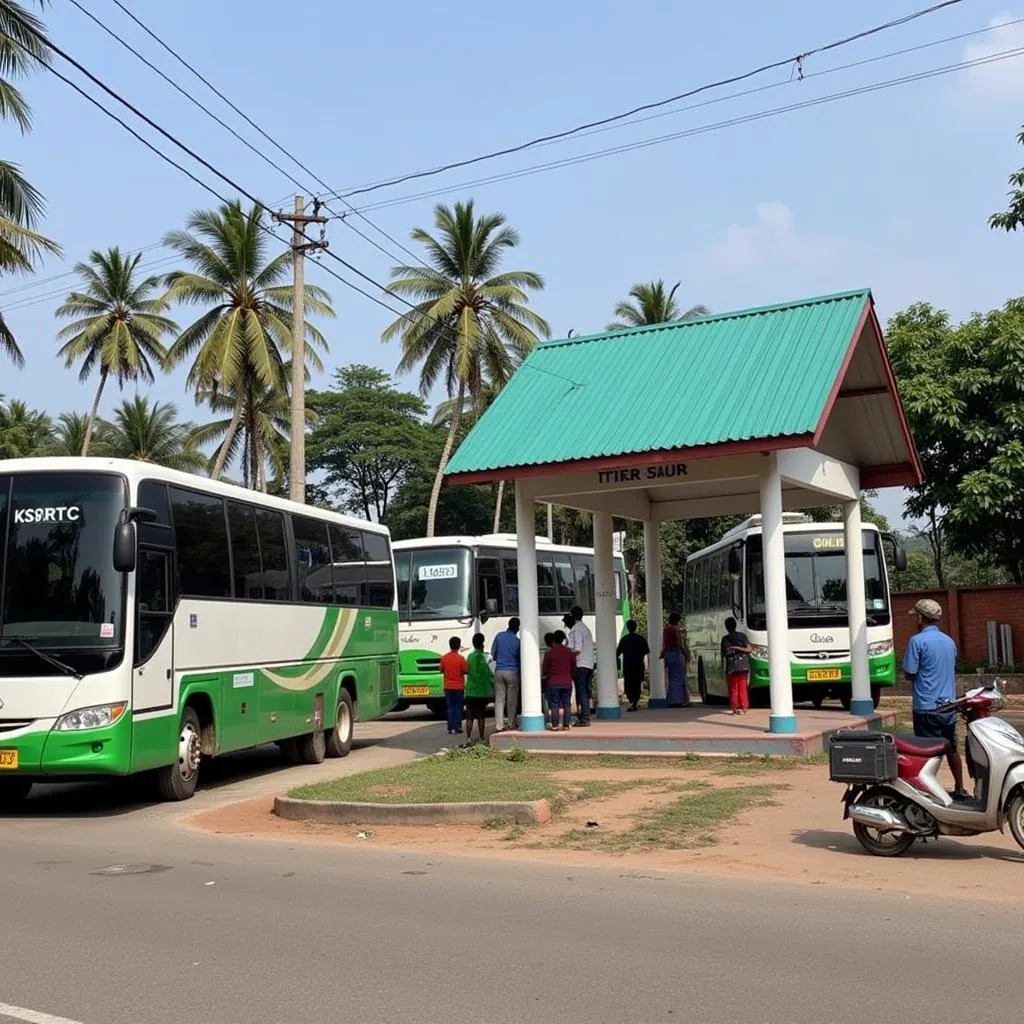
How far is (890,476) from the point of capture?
19.5m

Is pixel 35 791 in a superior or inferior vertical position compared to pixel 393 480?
inferior

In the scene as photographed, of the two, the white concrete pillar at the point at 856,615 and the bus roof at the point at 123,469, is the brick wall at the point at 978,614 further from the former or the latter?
the bus roof at the point at 123,469

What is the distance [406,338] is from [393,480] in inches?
1083

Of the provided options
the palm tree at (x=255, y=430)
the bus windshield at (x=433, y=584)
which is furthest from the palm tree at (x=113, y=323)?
the bus windshield at (x=433, y=584)

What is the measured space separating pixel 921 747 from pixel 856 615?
9.24m

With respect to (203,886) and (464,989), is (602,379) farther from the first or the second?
(464,989)

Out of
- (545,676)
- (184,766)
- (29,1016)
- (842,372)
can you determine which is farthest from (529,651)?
(29,1016)

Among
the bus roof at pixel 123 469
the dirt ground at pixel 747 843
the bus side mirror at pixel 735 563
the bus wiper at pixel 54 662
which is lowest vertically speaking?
the dirt ground at pixel 747 843

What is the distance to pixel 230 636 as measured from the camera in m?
14.5

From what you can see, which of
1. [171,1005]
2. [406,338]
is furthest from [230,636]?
[406,338]

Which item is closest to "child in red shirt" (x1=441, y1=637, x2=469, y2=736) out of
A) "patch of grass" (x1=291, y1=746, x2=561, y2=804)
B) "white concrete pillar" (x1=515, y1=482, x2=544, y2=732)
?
"white concrete pillar" (x1=515, y1=482, x2=544, y2=732)

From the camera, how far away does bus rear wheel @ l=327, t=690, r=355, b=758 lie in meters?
18.4

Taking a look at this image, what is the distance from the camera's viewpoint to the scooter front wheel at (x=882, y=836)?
917 cm

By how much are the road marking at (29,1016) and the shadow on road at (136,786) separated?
7.52 meters
